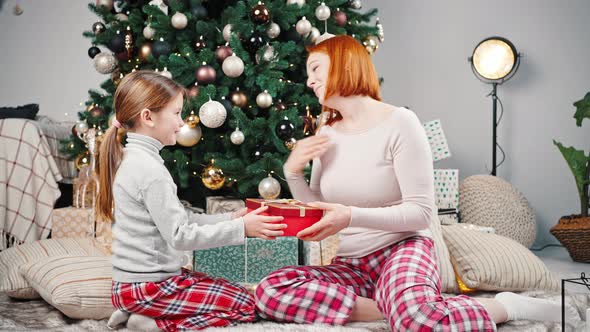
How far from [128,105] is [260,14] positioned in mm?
929

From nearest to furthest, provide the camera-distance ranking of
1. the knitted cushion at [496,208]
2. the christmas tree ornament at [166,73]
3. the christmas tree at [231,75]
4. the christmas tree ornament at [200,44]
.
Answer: the christmas tree ornament at [166,73] → the christmas tree at [231,75] → the christmas tree ornament at [200,44] → the knitted cushion at [496,208]

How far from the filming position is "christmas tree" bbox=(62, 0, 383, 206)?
2264 mm

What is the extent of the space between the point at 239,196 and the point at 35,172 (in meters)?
1.03

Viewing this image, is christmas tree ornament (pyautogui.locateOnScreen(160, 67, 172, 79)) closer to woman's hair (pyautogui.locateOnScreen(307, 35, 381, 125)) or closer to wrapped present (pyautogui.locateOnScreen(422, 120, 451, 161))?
woman's hair (pyautogui.locateOnScreen(307, 35, 381, 125))

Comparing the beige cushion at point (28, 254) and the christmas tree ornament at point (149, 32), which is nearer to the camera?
the beige cushion at point (28, 254)

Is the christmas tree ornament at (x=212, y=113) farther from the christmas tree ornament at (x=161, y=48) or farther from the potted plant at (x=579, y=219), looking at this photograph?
the potted plant at (x=579, y=219)

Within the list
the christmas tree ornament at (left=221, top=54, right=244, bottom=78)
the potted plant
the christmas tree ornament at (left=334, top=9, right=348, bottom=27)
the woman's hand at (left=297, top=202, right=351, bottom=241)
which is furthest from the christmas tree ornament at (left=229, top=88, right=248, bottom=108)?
→ the potted plant

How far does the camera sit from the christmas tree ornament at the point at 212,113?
2.19m

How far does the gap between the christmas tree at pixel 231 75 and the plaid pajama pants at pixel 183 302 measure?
2.42 ft

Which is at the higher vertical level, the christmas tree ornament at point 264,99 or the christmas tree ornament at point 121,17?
the christmas tree ornament at point 121,17

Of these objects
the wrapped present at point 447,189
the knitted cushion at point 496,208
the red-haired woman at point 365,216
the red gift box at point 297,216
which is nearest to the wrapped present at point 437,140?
the wrapped present at point 447,189

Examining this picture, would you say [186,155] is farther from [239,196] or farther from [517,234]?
Answer: [517,234]

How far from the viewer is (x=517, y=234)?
10.2 feet

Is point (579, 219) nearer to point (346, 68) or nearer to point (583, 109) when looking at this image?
point (583, 109)
